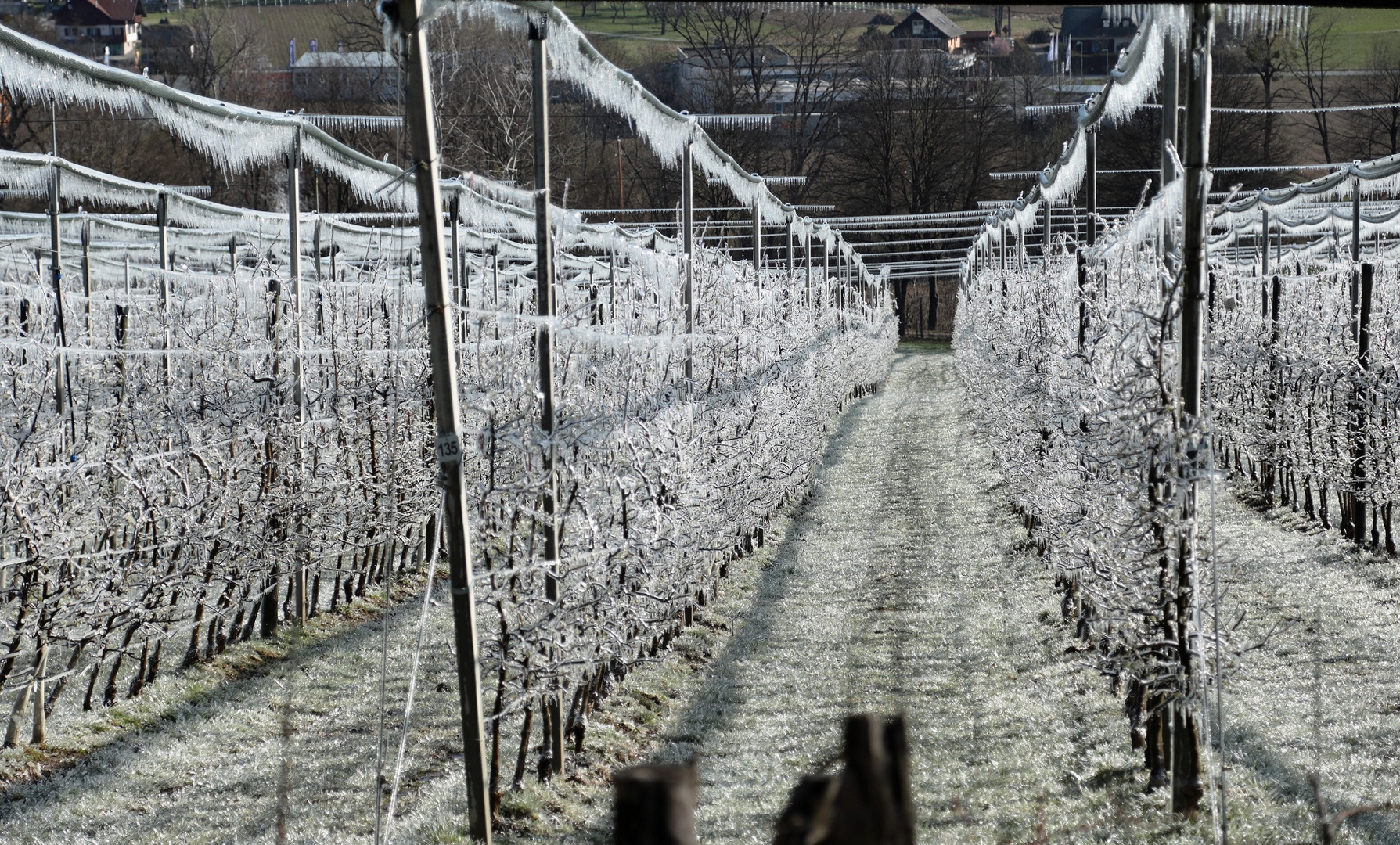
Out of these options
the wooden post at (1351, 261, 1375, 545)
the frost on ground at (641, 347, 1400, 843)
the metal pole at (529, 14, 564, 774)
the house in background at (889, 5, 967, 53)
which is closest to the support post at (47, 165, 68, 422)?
the metal pole at (529, 14, 564, 774)

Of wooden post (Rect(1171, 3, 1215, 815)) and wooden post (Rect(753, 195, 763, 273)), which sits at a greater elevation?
wooden post (Rect(753, 195, 763, 273))

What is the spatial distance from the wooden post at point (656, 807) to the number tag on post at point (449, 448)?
3.76 meters

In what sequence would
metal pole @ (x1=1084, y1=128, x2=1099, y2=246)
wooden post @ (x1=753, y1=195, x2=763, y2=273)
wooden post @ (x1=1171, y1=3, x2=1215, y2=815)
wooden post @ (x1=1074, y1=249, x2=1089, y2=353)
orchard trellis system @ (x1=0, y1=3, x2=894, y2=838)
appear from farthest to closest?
wooden post @ (x1=753, y1=195, x2=763, y2=273), metal pole @ (x1=1084, y1=128, x2=1099, y2=246), wooden post @ (x1=1074, y1=249, x2=1089, y2=353), orchard trellis system @ (x1=0, y1=3, x2=894, y2=838), wooden post @ (x1=1171, y1=3, x2=1215, y2=815)

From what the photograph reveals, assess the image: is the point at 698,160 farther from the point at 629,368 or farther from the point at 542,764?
the point at 542,764

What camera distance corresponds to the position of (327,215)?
1589cm

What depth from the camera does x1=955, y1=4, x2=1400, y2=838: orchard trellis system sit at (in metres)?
5.79

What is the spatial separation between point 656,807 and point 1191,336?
15.8 feet

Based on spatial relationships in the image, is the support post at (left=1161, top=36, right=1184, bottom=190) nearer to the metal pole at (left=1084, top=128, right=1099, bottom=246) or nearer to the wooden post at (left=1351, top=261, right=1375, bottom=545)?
the metal pole at (left=1084, top=128, right=1099, bottom=246)

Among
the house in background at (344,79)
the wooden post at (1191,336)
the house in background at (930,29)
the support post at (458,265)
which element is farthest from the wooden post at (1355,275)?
the house in background at (930,29)

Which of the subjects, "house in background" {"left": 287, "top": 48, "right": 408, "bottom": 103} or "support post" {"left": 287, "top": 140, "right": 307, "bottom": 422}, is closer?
"support post" {"left": 287, "top": 140, "right": 307, "bottom": 422}

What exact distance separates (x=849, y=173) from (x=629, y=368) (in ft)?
131

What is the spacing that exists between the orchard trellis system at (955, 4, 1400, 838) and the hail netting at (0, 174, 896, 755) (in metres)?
2.49

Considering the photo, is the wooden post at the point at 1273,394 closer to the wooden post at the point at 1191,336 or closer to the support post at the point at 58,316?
the wooden post at the point at 1191,336

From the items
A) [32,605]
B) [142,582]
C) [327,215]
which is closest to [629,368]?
[142,582]
